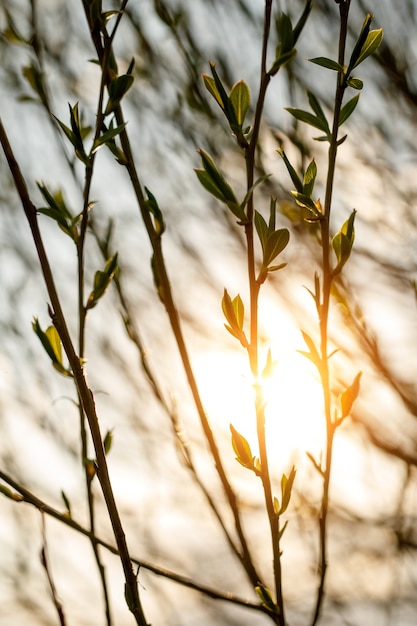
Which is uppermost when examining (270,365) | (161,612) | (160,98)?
(160,98)

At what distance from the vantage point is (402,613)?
1648 mm

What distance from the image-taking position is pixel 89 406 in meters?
0.35

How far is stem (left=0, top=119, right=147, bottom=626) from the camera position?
0.35 m

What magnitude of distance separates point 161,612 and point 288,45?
145 cm

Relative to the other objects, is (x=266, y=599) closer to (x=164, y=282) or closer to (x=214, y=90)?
(x=164, y=282)

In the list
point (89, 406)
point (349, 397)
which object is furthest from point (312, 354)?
point (89, 406)

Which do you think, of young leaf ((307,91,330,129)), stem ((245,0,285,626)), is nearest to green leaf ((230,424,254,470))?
stem ((245,0,285,626))

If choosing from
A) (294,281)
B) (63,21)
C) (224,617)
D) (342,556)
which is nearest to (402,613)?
(342,556)

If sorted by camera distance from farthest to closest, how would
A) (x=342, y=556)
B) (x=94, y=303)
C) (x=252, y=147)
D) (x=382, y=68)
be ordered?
(x=342, y=556) → (x=382, y=68) → (x=94, y=303) → (x=252, y=147)

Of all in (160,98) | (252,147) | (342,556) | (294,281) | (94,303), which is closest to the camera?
(252,147)

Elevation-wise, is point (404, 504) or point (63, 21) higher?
point (63, 21)

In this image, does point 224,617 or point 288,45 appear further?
point 224,617

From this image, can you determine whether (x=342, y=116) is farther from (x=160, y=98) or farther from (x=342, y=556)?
(x=342, y=556)

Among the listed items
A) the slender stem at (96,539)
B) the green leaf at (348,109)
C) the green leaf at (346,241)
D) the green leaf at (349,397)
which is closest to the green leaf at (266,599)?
the slender stem at (96,539)
